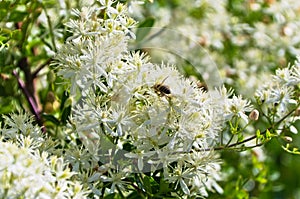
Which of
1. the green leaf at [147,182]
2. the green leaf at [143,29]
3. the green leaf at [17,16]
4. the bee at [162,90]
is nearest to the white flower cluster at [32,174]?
the green leaf at [147,182]

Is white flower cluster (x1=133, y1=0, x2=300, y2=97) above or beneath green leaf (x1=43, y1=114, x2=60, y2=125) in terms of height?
beneath

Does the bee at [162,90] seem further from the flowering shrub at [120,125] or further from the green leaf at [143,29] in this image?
the green leaf at [143,29]

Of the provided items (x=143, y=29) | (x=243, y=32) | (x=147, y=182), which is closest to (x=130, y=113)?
(x=147, y=182)

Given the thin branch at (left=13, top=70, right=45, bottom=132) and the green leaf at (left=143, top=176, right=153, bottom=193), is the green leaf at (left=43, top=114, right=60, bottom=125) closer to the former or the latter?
the thin branch at (left=13, top=70, right=45, bottom=132)

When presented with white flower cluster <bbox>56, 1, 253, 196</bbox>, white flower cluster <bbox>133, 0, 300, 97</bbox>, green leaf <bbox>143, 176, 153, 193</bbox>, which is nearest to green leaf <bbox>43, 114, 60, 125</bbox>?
white flower cluster <bbox>56, 1, 253, 196</bbox>

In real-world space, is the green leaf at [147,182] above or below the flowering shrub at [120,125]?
below

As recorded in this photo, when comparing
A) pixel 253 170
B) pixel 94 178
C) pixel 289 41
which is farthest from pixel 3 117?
pixel 289 41

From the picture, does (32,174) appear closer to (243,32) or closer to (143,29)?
(143,29)
